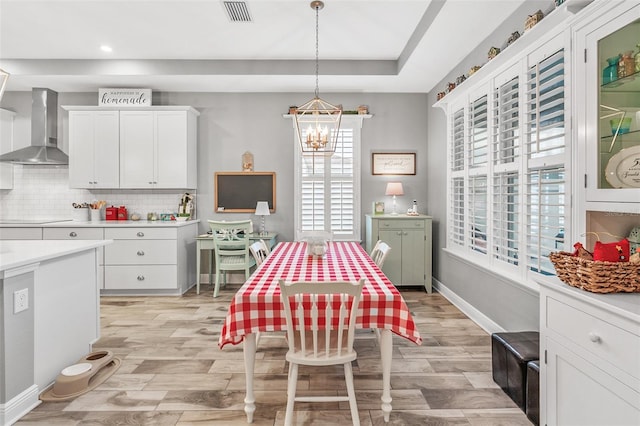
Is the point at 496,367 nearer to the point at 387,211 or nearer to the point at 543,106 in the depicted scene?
the point at 543,106

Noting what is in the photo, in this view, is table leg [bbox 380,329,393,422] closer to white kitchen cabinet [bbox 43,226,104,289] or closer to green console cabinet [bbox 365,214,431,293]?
green console cabinet [bbox 365,214,431,293]

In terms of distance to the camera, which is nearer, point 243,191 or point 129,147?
point 129,147

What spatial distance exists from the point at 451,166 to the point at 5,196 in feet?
20.3

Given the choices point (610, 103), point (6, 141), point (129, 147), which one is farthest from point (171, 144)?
point (610, 103)

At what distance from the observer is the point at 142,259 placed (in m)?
4.65

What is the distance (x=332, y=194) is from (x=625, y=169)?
3.85m

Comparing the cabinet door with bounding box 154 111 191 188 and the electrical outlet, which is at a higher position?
the cabinet door with bounding box 154 111 191 188

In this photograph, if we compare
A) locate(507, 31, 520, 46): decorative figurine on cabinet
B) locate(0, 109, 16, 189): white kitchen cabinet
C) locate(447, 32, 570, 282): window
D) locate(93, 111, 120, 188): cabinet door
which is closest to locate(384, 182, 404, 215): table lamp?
locate(447, 32, 570, 282): window

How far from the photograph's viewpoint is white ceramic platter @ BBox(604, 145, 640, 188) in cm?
162

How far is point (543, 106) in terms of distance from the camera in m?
2.50

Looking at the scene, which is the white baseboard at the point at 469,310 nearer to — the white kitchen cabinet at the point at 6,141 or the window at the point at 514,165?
the window at the point at 514,165

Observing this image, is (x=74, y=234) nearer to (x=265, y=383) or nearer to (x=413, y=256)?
(x=265, y=383)

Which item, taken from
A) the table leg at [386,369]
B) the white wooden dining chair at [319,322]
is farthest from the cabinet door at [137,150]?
the table leg at [386,369]

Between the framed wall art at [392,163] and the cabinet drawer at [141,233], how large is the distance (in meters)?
2.93
